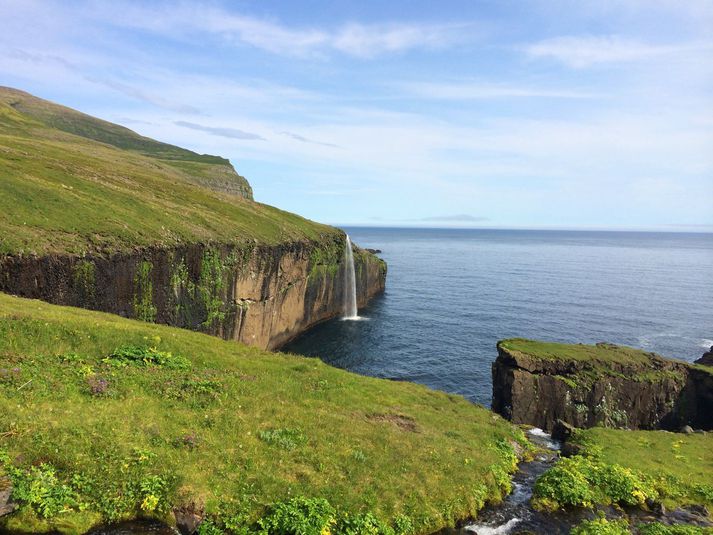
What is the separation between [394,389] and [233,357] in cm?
1084

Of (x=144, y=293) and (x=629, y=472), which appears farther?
(x=144, y=293)

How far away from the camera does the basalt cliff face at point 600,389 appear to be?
33719mm

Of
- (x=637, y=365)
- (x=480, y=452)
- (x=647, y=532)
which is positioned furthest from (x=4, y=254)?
(x=637, y=365)

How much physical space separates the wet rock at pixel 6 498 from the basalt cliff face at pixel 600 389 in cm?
3070

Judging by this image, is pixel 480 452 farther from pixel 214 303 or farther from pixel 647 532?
pixel 214 303

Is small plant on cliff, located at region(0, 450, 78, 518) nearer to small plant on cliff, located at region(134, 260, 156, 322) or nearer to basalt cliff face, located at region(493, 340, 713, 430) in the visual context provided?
small plant on cliff, located at region(134, 260, 156, 322)

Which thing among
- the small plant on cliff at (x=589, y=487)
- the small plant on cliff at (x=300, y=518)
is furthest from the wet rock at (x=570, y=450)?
the small plant on cliff at (x=300, y=518)

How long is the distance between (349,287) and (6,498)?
242 ft

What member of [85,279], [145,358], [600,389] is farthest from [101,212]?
[600,389]

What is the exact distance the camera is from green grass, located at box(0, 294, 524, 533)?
12.8 meters

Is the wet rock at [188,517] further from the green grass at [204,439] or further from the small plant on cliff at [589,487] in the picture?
the small plant on cliff at [589,487]

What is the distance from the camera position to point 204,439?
1582 centimetres

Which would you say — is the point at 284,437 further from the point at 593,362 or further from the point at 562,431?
the point at 593,362

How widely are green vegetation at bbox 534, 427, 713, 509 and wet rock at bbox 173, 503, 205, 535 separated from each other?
542 inches
